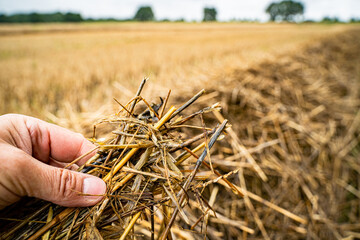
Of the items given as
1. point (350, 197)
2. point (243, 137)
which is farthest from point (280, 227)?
point (350, 197)

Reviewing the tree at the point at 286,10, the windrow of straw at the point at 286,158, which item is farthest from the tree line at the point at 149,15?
the windrow of straw at the point at 286,158

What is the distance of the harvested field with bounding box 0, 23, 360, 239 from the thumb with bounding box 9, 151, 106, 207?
2.01 feet

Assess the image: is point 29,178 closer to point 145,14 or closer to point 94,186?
point 94,186

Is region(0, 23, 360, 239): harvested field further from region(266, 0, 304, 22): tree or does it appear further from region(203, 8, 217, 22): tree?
region(266, 0, 304, 22): tree

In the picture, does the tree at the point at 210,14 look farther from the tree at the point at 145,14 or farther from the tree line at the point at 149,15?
the tree at the point at 145,14

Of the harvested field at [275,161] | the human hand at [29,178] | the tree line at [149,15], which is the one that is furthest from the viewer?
the tree line at [149,15]

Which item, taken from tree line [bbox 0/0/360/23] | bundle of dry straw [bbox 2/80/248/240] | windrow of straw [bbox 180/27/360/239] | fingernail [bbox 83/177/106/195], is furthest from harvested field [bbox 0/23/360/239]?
tree line [bbox 0/0/360/23]

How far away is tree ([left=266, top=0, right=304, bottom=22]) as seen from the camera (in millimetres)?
58625

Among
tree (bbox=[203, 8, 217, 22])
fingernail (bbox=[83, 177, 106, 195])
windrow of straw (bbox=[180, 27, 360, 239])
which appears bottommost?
windrow of straw (bbox=[180, 27, 360, 239])

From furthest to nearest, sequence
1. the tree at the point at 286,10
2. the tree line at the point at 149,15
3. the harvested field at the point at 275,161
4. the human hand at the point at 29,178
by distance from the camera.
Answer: the tree at the point at 286,10, the tree line at the point at 149,15, the harvested field at the point at 275,161, the human hand at the point at 29,178

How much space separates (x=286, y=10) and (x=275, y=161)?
7055 centimetres

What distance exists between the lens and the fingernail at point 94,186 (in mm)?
782

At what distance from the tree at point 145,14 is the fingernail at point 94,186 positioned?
5894 centimetres

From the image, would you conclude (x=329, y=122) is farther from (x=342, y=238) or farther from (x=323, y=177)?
(x=342, y=238)
